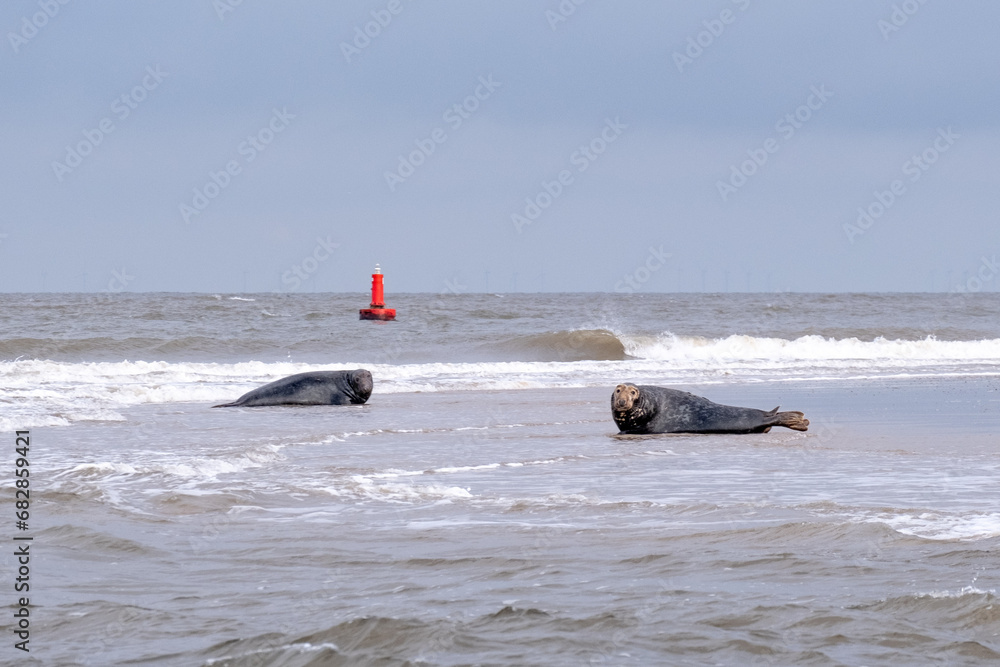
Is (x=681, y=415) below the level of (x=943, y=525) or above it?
above

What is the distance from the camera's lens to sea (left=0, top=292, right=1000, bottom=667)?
387 cm

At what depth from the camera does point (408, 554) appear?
5293 millimetres

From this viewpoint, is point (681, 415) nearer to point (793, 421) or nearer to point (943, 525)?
point (793, 421)

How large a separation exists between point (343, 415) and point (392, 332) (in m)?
22.9

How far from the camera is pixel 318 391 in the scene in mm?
15516

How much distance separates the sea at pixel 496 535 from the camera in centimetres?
387

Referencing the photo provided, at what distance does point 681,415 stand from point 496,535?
6044 millimetres

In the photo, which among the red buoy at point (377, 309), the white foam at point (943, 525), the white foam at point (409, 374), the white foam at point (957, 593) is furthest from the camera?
the red buoy at point (377, 309)

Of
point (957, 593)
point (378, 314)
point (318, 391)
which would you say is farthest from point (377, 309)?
point (957, 593)

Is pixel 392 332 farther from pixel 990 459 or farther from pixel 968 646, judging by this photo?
pixel 968 646

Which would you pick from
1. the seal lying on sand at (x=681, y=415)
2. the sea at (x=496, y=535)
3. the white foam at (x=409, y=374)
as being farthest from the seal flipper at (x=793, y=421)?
the white foam at (x=409, y=374)

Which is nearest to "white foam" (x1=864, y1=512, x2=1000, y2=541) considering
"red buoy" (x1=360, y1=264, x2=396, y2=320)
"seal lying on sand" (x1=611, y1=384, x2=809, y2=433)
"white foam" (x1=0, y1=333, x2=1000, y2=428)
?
"seal lying on sand" (x1=611, y1=384, x2=809, y2=433)

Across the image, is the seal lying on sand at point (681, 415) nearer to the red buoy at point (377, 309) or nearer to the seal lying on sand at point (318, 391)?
the seal lying on sand at point (318, 391)

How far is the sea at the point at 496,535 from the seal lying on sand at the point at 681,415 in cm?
30
